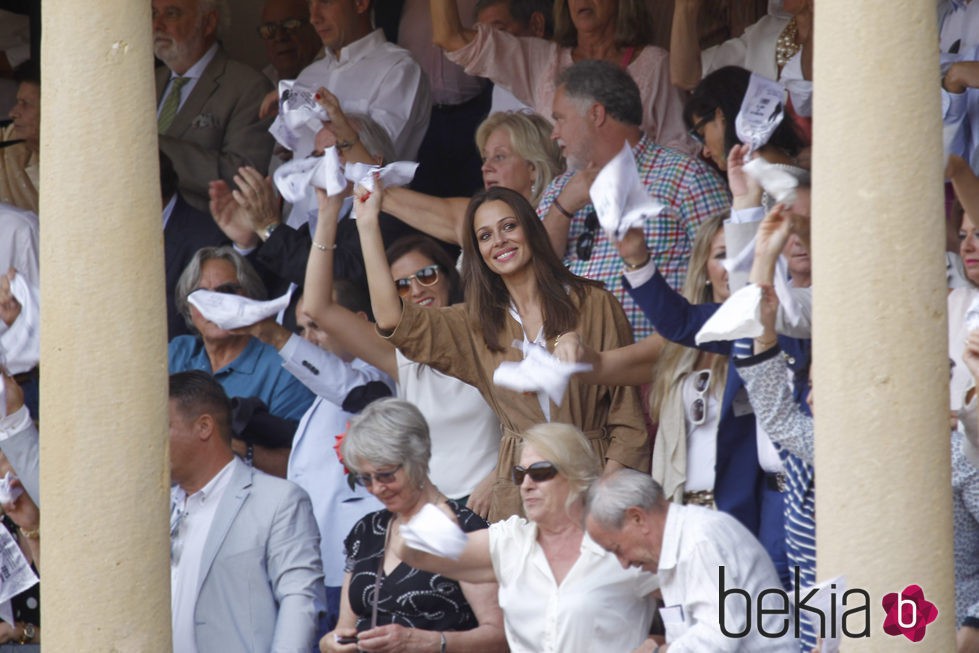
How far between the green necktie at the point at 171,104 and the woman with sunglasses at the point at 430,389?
286 cm

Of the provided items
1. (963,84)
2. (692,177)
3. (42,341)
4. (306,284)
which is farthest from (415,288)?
(963,84)

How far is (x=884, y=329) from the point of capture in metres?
6.91

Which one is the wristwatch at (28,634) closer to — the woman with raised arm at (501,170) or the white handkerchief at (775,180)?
the woman with raised arm at (501,170)

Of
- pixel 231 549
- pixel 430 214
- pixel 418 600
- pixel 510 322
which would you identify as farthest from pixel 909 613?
pixel 430 214

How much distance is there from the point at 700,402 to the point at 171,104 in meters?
4.48

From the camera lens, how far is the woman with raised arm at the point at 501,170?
9492 mm

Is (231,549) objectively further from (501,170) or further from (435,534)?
(501,170)

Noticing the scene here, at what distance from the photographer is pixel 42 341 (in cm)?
788

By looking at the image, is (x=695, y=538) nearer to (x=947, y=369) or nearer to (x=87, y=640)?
(x=947, y=369)

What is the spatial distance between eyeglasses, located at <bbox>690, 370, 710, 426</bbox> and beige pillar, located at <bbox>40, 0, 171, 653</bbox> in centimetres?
213

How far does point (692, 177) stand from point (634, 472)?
74.4 inches

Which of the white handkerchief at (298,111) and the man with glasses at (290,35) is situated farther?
the man with glasses at (290,35)
